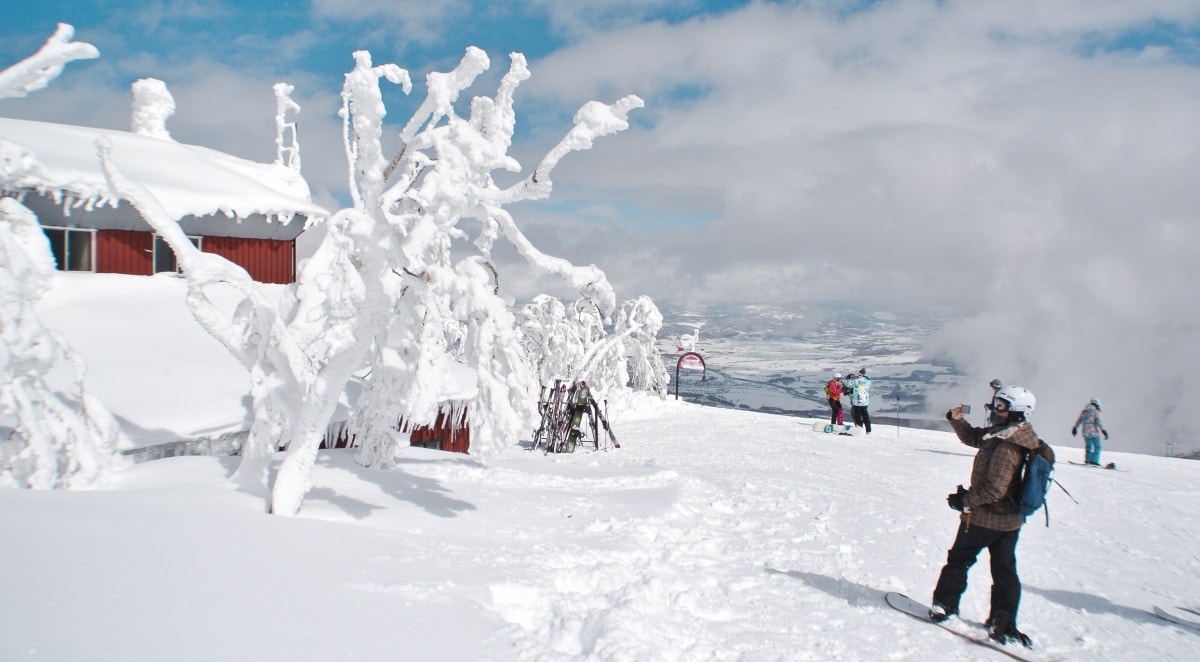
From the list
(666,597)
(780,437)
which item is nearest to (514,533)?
(666,597)

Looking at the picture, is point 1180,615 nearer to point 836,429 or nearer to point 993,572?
point 993,572

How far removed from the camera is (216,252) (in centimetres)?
1329

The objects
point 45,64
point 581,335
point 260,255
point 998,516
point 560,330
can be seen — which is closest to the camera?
point 998,516

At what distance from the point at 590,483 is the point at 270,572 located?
5861mm

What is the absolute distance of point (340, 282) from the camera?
5609 mm

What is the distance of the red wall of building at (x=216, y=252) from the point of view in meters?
11.9

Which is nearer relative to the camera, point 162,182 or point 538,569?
point 538,569

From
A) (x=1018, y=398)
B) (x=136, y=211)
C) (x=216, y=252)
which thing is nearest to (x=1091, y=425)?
(x=1018, y=398)

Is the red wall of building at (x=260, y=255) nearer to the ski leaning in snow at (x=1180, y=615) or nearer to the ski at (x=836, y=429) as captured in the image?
the ski at (x=836, y=429)

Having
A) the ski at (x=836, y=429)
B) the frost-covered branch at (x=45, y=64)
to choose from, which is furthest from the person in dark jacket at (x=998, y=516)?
the ski at (x=836, y=429)

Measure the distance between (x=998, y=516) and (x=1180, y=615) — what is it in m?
2.37

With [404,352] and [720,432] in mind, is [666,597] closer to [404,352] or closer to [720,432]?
[404,352]

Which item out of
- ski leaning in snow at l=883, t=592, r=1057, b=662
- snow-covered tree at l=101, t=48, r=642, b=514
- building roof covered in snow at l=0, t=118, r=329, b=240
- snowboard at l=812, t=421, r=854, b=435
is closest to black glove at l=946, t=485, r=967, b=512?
ski leaning in snow at l=883, t=592, r=1057, b=662

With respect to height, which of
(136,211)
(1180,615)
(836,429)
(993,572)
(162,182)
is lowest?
(1180,615)
